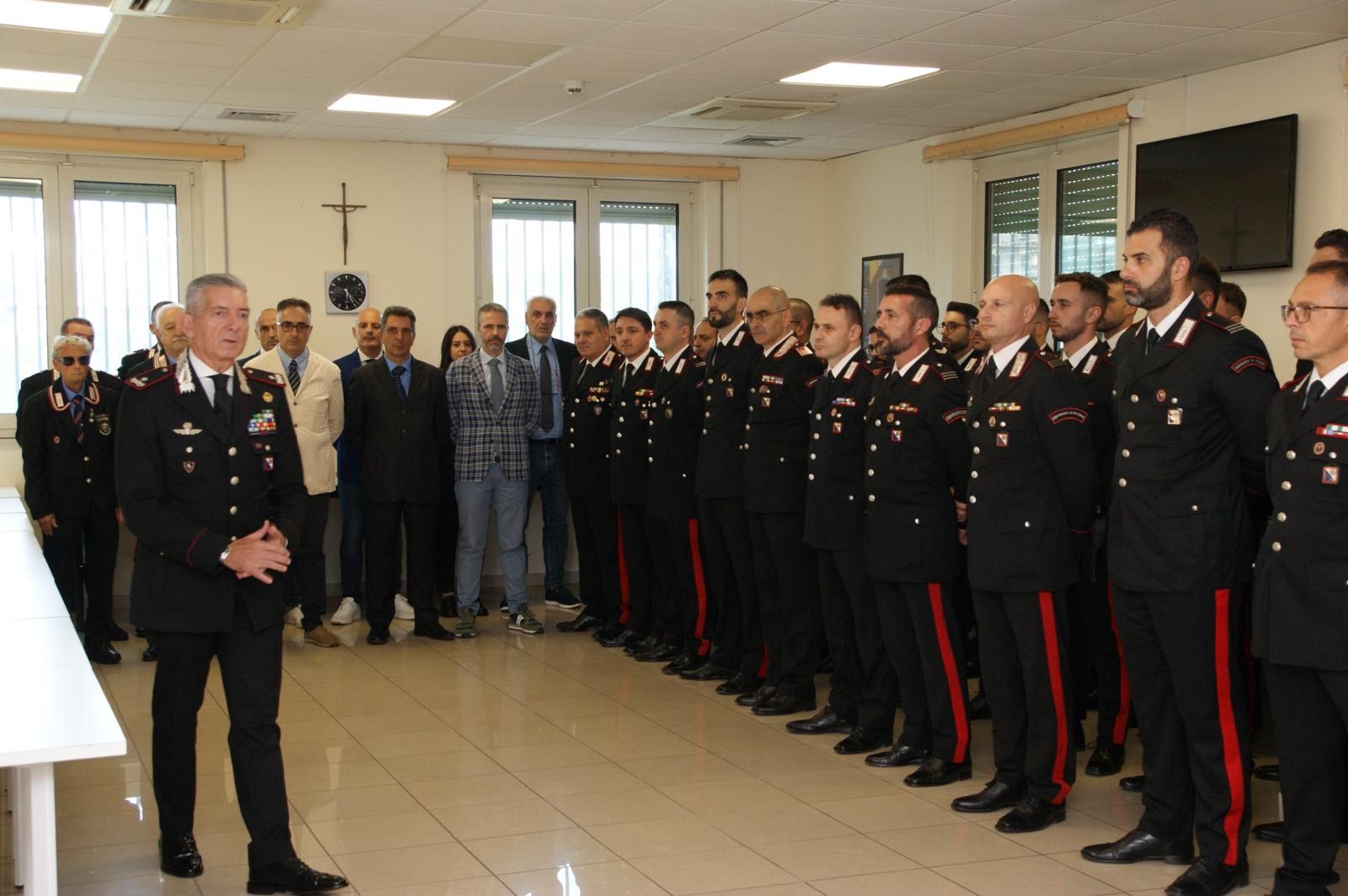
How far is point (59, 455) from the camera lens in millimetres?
6895

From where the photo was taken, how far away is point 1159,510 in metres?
3.90

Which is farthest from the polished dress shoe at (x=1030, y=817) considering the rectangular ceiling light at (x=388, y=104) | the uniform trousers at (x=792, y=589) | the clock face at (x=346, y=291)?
the clock face at (x=346, y=291)

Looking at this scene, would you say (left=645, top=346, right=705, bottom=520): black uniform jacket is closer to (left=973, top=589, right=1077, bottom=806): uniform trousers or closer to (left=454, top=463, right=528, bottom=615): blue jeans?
(left=454, top=463, right=528, bottom=615): blue jeans

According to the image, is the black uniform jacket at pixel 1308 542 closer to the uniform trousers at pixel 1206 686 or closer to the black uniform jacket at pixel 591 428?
the uniform trousers at pixel 1206 686

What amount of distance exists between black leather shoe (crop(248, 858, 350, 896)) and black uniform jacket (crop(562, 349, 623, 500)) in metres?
3.82

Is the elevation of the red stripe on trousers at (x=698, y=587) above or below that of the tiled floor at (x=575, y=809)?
above

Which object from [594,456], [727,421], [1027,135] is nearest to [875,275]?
[1027,135]

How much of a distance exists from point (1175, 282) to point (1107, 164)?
17.0ft

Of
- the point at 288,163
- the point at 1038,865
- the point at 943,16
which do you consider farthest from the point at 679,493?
the point at 288,163

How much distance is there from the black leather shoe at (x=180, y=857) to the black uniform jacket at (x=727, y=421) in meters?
2.86

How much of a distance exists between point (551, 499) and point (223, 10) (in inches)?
136

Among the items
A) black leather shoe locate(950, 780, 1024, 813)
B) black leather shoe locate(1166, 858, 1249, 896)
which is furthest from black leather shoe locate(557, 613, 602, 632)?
black leather shoe locate(1166, 858, 1249, 896)

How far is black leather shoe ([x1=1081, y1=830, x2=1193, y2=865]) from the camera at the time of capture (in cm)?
411

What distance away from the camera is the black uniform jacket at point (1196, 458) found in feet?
12.6
